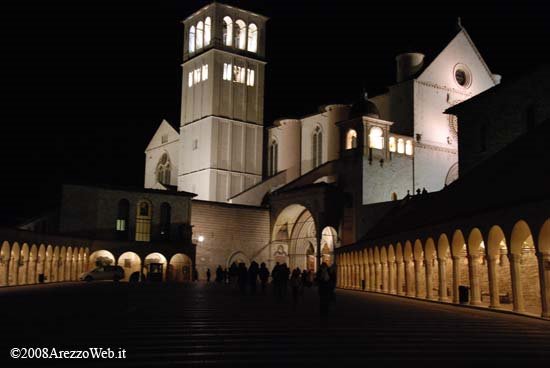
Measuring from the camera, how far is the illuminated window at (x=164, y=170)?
79.4 m

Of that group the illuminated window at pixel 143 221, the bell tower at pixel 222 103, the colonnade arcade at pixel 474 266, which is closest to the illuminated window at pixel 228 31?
the bell tower at pixel 222 103

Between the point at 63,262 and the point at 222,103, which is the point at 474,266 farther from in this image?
the point at 222,103

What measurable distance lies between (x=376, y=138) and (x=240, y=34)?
24567mm

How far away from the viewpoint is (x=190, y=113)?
243 ft

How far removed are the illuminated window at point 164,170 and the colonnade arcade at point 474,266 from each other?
38881 mm

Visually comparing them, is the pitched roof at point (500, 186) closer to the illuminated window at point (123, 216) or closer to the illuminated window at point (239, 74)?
the illuminated window at point (123, 216)

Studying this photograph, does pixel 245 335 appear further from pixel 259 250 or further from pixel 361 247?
pixel 259 250

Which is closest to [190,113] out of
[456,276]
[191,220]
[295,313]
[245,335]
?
[191,220]

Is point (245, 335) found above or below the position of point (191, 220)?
below

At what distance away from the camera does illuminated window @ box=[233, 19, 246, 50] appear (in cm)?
7375

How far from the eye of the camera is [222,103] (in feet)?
234

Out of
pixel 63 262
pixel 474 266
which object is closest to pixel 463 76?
pixel 63 262

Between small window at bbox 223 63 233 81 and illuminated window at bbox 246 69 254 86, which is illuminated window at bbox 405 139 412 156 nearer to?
illuminated window at bbox 246 69 254 86

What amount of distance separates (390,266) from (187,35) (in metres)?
46.5
